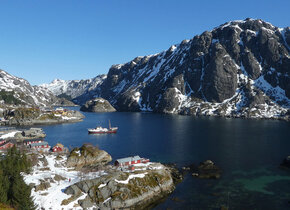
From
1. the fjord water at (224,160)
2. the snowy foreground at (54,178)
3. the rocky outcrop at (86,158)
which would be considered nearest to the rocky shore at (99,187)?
the snowy foreground at (54,178)

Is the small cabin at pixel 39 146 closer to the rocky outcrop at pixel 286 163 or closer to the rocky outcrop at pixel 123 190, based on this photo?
the rocky outcrop at pixel 123 190

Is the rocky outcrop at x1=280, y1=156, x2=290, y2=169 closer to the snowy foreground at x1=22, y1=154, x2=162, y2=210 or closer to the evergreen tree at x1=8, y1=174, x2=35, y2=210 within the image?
the snowy foreground at x1=22, y1=154, x2=162, y2=210

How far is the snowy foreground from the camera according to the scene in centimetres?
5267

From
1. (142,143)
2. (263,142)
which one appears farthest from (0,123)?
(263,142)

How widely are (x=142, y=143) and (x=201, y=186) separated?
6135 cm

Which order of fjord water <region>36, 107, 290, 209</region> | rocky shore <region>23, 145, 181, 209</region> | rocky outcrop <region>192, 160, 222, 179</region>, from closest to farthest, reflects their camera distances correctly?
rocky shore <region>23, 145, 181, 209</region> < fjord water <region>36, 107, 290, 209</region> < rocky outcrop <region>192, 160, 222, 179</region>

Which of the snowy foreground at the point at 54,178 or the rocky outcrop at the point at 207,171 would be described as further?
the rocky outcrop at the point at 207,171

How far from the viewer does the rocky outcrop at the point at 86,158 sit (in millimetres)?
80094

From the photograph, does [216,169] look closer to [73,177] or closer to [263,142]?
[73,177]

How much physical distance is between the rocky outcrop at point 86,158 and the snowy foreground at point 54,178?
124 inches

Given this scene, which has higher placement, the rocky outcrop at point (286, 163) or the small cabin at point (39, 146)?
the small cabin at point (39, 146)

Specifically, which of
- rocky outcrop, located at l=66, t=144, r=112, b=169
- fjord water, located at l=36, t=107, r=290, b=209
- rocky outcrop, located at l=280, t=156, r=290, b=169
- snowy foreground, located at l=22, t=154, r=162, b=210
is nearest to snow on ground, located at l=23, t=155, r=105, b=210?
snowy foreground, located at l=22, t=154, r=162, b=210

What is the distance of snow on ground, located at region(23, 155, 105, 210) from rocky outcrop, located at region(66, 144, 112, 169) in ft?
10.9

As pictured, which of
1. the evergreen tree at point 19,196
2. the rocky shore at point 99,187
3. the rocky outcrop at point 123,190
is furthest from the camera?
the rocky outcrop at point 123,190
